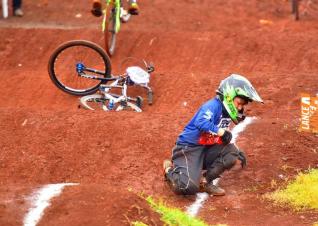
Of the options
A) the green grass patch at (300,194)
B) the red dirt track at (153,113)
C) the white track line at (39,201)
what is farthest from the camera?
the green grass patch at (300,194)

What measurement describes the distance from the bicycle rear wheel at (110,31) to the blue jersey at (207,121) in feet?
14.6

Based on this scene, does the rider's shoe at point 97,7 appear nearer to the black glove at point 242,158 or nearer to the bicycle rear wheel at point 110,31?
the bicycle rear wheel at point 110,31

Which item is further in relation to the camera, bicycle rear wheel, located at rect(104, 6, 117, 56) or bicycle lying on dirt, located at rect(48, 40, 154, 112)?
bicycle rear wheel, located at rect(104, 6, 117, 56)

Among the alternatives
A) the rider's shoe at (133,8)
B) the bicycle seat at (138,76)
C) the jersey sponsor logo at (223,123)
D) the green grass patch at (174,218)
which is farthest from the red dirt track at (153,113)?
the rider's shoe at (133,8)

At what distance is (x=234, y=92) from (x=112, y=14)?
5169mm

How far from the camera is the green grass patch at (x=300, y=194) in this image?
7.48 meters

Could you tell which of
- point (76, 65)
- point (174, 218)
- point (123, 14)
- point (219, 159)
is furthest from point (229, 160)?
point (123, 14)

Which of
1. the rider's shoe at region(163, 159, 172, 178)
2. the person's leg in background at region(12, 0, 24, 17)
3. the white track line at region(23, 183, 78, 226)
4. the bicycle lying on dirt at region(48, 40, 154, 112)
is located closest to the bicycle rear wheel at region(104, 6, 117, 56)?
the bicycle lying on dirt at region(48, 40, 154, 112)

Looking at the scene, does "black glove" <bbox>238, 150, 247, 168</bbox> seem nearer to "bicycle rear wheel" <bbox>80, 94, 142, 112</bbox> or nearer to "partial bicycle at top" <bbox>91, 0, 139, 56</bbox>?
"bicycle rear wheel" <bbox>80, 94, 142, 112</bbox>

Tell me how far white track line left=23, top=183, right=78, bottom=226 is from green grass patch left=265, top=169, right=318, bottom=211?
8.39 feet

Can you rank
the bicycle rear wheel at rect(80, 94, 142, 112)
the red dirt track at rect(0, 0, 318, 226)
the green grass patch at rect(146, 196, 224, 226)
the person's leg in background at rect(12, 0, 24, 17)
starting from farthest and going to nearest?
the person's leg in background at rect(12, 0, 24, 17)
the bicycle rear wheel at rect(80, 94, 142, 112)
the red dirt track at rect(0, 0, 318, 226)
the green grass patch at rect(146, 196, 224, 226)

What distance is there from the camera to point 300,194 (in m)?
7.67

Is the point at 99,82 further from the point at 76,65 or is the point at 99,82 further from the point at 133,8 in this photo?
the point at 133,8

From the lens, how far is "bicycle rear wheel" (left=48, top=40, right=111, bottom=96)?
36.2ft
